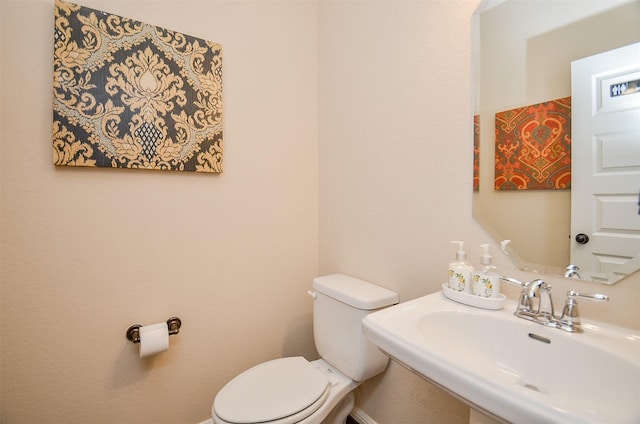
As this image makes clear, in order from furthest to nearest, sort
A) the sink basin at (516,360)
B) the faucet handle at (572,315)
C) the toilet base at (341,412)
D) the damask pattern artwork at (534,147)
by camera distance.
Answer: the toilet base at (341,412), the damask pattern artwork at (534,147), the faucet handle at (572,315), the sink basin at (516,360)

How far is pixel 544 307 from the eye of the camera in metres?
0.78

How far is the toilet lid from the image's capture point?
0.96 metres

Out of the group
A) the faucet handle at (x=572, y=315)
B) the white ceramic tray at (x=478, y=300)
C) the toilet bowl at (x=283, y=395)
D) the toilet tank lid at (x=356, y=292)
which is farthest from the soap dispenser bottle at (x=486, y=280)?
the toilet bowl at (x=283, y=395)

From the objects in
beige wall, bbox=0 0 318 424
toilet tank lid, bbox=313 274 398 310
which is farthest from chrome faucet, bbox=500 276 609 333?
beige wall, bbox=0 0 318 424

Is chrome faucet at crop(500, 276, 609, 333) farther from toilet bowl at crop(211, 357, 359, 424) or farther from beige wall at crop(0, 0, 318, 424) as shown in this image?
beige wall at crop(0, 0, 318, 424)

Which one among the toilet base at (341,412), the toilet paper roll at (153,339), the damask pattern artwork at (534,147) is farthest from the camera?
the toilet base at (341,412)

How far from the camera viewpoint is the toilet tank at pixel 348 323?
3.81 feet

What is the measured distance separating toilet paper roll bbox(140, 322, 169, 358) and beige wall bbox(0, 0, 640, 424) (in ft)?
0.29

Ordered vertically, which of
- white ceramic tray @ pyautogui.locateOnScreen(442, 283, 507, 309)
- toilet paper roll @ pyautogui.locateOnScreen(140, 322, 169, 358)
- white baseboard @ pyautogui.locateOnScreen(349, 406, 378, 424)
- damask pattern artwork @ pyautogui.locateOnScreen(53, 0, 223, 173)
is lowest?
white baseboard @ pyautogui.locateOnScreen(349, 406, 378, 424)

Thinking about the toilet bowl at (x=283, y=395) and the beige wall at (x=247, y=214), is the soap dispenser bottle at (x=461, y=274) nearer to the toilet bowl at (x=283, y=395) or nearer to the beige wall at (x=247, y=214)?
the beige wall at (x=247, y=214)

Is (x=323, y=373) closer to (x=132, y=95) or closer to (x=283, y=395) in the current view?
(x=283, y=395)

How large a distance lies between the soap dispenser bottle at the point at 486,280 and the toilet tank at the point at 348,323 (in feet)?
1.31

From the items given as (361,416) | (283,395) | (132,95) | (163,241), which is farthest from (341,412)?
(132,95)

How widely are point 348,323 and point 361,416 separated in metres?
0.57
